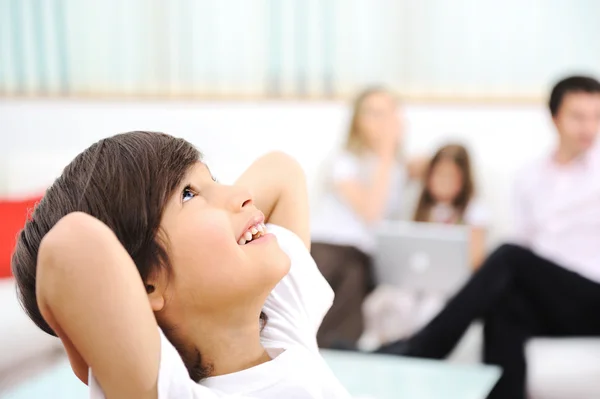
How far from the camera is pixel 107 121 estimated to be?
378cm

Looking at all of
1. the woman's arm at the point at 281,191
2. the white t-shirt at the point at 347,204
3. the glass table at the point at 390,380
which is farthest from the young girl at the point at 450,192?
the woman's arm at the point at 281,191

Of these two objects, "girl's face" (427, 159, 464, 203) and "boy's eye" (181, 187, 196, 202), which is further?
"girl's face" (427, 159, 464, 203)

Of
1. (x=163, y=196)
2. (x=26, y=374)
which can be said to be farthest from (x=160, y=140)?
(x=26, y=374)

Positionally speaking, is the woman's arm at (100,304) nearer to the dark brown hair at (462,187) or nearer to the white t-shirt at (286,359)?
the white t-shirt at (286,359)

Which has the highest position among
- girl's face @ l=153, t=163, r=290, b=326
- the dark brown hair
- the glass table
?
girl's face @ l=153, t=163, r=290, b=326

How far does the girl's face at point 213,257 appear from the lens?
0.75 meters

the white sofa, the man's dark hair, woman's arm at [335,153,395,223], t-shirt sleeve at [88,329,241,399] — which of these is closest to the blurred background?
woman's arm at [335,153,395,223]

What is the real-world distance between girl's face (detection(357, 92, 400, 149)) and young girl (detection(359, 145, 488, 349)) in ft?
0.73

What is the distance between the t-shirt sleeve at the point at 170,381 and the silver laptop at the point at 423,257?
71.6 inches

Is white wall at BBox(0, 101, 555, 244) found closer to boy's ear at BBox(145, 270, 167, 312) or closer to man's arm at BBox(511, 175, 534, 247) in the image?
man's arm at BBox(511, 175, 534, 247)

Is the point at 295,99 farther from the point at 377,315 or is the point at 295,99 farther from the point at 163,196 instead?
the point at 163,196

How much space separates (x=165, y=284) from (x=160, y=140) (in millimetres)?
146

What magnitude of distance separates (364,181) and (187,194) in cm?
213

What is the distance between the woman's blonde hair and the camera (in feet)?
9.60
